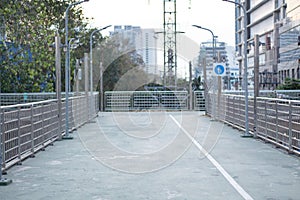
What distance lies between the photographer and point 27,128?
39.2 ft

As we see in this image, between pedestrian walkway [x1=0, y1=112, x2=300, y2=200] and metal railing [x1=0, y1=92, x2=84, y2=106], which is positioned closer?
pedestrian walkway [x1=0, y1=112, x2=300, y2=200]

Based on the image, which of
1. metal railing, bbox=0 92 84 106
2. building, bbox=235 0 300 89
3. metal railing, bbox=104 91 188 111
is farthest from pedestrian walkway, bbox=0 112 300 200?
building, bbox=235 0 300 89

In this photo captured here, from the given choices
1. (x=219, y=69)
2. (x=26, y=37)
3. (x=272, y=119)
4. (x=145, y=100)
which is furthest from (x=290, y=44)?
(x=272, y=119)

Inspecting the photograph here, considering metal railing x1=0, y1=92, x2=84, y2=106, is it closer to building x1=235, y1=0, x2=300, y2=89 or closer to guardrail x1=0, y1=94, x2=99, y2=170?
guardrail x1=0, y1=94, x2=99, y2=170

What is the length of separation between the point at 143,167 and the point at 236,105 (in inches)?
386

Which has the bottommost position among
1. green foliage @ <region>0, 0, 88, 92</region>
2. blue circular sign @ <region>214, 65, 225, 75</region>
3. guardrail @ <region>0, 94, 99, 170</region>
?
guardrail @ <region>0, 94, 99, 170</region>

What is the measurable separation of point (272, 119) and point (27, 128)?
6.61 metres

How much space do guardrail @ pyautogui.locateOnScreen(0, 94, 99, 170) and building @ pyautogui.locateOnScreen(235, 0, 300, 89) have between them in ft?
109

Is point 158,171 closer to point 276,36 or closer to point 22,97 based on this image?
point 22,97

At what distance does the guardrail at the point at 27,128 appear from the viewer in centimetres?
1014

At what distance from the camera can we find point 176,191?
802 centimetres

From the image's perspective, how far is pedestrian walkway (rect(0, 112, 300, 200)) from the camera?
26.0 ft

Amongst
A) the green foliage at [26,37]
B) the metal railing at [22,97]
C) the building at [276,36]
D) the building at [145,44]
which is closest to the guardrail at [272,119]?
the green foliage at [26,37]

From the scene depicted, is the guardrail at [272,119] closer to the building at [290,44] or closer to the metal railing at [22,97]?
the metal railing at [22,97]
